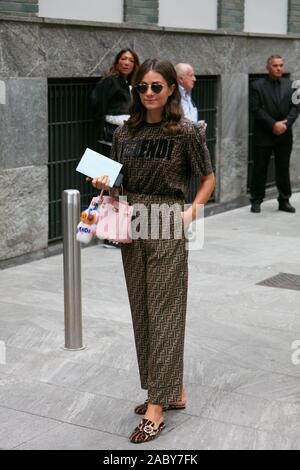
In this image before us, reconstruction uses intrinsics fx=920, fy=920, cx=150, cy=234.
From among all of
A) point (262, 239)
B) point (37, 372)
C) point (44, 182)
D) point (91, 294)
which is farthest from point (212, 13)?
point (37, 372)

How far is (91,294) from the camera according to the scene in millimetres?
7516

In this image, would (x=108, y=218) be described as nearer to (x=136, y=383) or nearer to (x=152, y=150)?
(x=152, y=150)

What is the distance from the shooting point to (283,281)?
26.5 feet

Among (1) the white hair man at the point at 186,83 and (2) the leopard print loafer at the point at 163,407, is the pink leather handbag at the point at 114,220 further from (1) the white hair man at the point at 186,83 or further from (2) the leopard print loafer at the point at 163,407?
(1) the white hair man at the point at 186,83

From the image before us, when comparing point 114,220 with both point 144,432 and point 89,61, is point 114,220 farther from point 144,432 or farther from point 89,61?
point 89,61

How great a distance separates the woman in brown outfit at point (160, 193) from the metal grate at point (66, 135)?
183 inches

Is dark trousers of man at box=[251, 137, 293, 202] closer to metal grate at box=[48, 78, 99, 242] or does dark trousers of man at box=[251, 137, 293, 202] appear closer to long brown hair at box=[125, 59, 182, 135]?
metal grate at box=[48, 78, 99, 242]

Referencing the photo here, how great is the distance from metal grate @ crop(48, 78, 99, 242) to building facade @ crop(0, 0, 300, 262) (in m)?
0.09

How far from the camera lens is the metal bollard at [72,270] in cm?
563

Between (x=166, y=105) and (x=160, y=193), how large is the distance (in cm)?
44

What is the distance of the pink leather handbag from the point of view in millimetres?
4555

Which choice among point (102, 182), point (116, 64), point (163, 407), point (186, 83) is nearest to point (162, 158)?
point (102, 182)

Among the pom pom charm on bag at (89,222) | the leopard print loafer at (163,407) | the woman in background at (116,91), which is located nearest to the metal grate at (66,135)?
the woman in background at (116,91)

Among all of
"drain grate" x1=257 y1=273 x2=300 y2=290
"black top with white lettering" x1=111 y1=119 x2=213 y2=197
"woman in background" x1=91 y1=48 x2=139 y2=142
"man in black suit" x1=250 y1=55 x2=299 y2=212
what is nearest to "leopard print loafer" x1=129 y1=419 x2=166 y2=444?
"black top with white lettering" x1=111 y1=119 x2=213 y2=197
